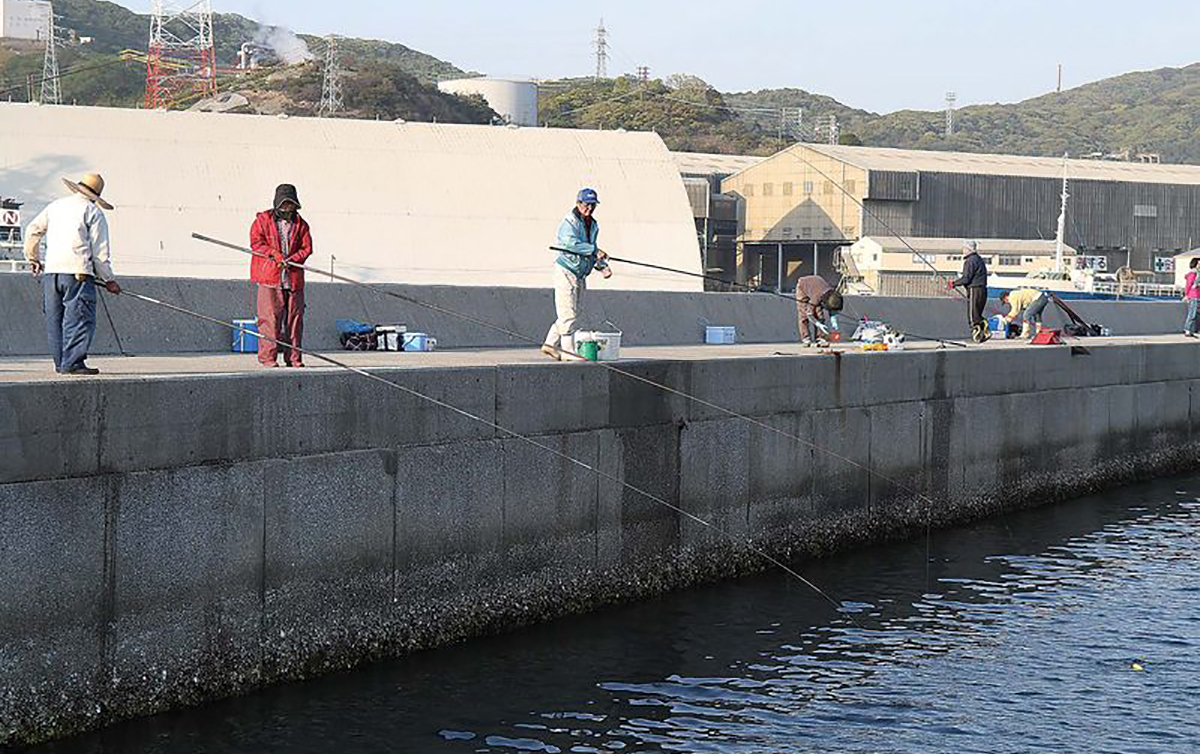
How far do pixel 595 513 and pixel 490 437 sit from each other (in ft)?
5.80

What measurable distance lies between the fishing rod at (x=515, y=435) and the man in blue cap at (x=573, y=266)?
1.71 m

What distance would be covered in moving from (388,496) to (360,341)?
5.52m

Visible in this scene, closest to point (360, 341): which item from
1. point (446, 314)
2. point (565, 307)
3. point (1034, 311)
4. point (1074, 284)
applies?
point (446, 314)

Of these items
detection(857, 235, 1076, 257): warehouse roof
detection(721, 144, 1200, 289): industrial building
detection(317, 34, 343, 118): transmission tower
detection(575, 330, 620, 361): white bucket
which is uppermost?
detection(317, 34, 343, 118): transmission tower

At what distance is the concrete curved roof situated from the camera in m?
45.3

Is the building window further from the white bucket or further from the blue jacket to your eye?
the white bucket

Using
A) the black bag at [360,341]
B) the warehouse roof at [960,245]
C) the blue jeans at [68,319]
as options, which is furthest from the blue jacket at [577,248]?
the warehouse roof at [960,245]

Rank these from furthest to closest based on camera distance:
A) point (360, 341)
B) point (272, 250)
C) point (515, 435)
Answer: point (360, 341) < point (272, 250) < point (515, 435)

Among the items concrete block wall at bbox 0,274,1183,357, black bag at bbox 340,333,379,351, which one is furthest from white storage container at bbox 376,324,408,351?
concrete block wall at bbox 0,274,1183,357

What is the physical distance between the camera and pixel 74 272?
468 inches

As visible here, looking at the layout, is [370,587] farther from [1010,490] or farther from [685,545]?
[1010,490]

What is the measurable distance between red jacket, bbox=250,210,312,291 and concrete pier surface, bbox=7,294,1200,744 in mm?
805

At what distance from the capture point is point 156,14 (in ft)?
358

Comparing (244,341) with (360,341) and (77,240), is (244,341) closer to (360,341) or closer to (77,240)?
(360,341)
